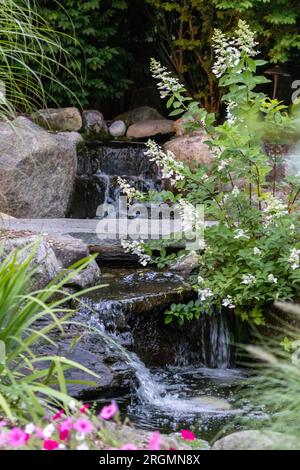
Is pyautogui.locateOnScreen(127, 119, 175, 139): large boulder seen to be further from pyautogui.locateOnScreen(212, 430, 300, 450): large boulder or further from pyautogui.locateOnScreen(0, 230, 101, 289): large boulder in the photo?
pyautogui.locateOnScreen(212, 430, 300, 450): large boulder

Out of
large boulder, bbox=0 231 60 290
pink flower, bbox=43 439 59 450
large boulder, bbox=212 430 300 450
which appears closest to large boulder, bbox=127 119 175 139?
large boulder, bbox=0 231 60 290

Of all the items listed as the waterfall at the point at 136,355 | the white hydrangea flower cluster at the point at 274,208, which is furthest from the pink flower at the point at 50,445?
the white hydrangea flower cluster at the point at 274,208

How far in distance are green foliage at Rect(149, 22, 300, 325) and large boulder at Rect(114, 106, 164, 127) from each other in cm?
633

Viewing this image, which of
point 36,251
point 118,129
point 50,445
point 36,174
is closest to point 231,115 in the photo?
point 36,251

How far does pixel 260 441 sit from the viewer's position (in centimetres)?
239

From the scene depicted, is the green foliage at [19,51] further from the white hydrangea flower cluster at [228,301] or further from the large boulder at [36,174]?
the large boulder at [36,174]

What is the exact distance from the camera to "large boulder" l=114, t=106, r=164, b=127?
36.9 feet

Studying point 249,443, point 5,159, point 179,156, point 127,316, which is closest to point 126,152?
point 179,156

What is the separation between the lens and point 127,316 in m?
5.31

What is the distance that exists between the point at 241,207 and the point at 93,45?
279 inches

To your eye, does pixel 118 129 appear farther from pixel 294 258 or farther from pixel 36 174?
pixel 294 258
